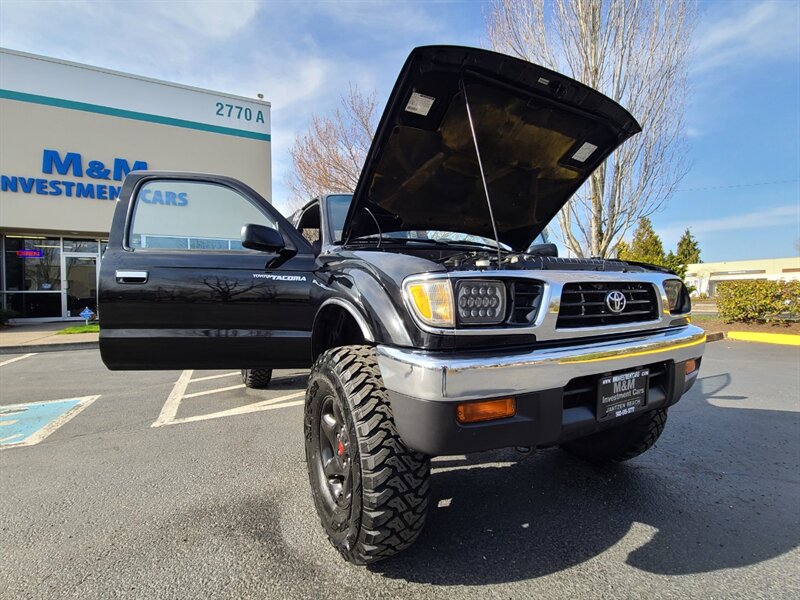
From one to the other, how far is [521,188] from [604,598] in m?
2.44

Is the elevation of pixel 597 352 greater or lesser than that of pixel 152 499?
greater

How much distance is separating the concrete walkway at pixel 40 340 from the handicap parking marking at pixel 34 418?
532 cm

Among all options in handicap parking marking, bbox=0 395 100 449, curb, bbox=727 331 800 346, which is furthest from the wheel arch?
curb, bbox=727 331 800 346

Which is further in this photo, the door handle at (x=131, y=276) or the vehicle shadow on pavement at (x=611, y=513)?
the door handle at (x=131, y=276)

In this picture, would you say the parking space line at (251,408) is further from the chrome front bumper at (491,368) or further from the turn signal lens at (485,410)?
the turn signal lens at (485,410)

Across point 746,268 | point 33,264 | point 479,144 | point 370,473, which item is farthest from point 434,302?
point 746,268

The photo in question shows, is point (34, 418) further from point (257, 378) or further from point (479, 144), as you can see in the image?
point (479, 144)

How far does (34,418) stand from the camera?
428 cm

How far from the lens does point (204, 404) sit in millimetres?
4703

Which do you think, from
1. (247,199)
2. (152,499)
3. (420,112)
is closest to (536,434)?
(420,112)

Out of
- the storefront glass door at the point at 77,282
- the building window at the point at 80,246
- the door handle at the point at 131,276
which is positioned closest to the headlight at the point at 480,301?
the door handle at the point at 131,276

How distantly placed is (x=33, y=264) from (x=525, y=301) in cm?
1668

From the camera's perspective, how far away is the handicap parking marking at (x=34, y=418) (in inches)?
145

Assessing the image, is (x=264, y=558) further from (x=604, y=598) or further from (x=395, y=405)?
(x=604, y=598)
